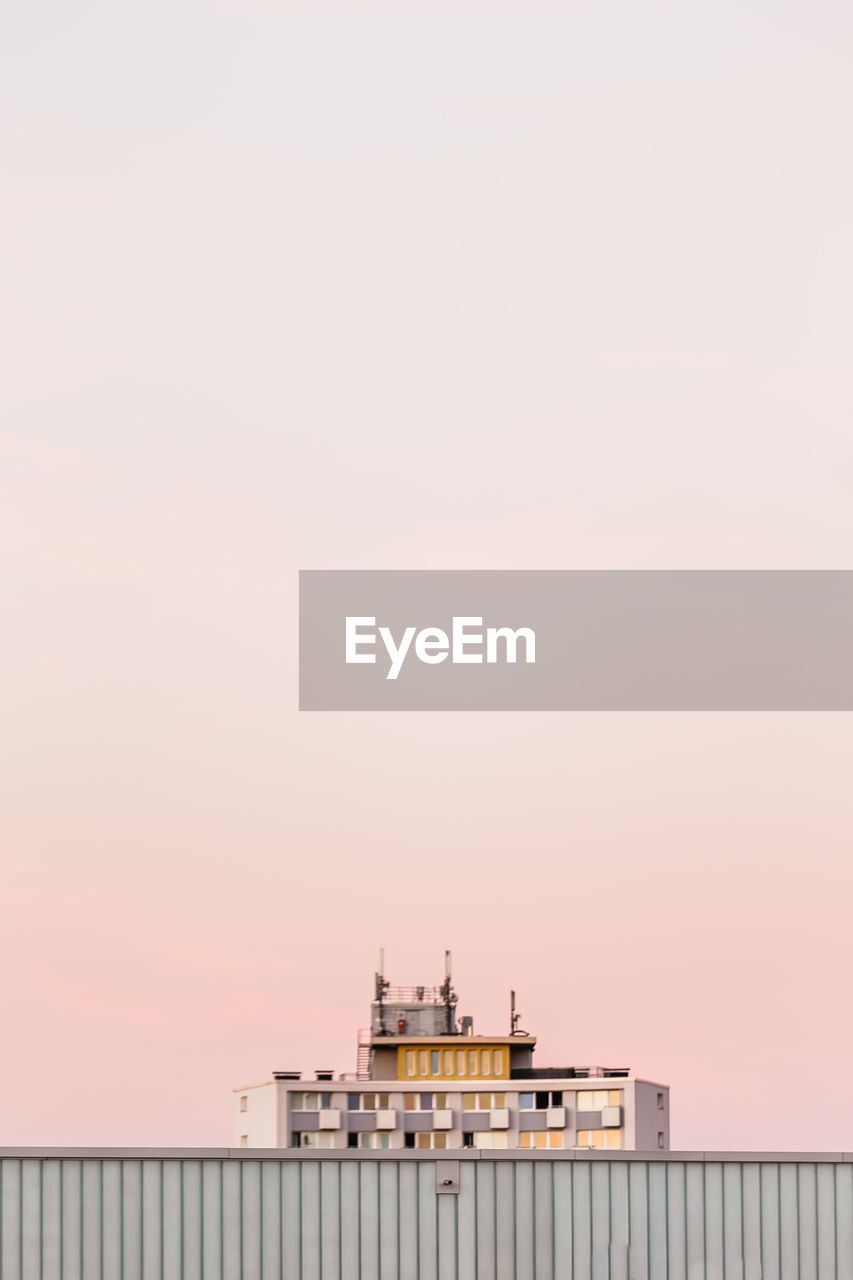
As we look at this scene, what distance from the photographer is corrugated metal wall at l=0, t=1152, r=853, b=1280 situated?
27.1 meters

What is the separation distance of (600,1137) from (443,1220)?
538 ft

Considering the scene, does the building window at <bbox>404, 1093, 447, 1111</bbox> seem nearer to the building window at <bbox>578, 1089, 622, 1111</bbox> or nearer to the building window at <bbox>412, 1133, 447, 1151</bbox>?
the building window at <bbox>412, 1133, 447, 1151</bbox>

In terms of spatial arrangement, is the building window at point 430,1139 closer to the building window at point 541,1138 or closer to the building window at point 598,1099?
the building window at point 541,1138

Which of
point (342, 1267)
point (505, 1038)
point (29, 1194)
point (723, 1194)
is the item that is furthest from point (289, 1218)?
point (505, 1038)

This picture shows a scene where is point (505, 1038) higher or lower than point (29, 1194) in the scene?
lower

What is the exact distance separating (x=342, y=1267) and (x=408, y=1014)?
15966cm

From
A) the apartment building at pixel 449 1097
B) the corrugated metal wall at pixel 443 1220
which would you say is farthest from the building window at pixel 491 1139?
the corrugated metal wall at pixel 443 1220

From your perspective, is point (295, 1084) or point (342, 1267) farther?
point (295, 1084)

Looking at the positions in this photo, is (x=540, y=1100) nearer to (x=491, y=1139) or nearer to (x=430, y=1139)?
(x=491, y=1139)

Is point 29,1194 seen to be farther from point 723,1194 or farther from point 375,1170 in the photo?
point 723,1194

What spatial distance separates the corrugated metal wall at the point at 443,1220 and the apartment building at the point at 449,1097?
15618 cm

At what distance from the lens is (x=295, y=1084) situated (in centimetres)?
19050

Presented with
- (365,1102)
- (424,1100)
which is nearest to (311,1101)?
(365,1102)

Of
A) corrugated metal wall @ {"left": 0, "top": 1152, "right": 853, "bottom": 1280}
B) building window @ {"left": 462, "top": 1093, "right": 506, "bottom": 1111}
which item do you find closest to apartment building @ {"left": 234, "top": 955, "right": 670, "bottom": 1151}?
building window @ {"left": 462, "top": 1093, "right": 506, "bottom": 1111}
